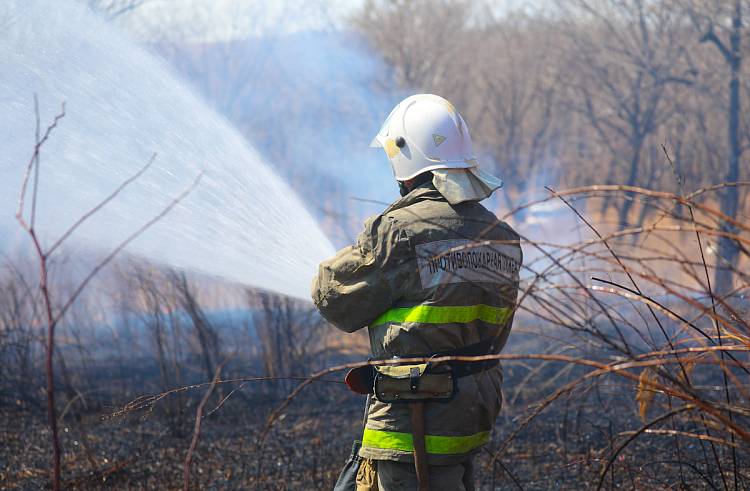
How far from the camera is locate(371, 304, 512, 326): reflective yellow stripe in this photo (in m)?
2.78

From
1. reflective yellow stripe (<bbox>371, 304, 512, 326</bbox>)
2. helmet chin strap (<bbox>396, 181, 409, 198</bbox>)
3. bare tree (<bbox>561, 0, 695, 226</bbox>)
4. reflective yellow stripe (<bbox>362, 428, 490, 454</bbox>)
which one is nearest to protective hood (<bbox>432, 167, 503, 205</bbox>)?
helmet chin strap (<bbox>396, 181, 409, 198</bbox>)

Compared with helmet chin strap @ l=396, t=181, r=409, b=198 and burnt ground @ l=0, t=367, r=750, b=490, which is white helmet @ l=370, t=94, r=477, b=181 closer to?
helmet chin strap @ l=396, t=181, r=409, b=198

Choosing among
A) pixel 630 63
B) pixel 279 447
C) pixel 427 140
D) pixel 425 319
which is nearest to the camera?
pixel 425 319

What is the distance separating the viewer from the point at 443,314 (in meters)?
2.78

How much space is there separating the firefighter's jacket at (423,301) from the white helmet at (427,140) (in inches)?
8.7

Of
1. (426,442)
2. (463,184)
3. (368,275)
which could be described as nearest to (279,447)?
(426,442)

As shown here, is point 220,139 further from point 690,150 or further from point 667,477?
point 690,150

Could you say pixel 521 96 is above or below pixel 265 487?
above

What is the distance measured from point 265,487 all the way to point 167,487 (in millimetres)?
545

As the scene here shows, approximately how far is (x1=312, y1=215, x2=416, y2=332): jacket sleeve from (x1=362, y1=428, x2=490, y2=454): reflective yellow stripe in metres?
0.39

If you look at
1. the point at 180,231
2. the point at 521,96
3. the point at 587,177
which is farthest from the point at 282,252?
the point at 587,177

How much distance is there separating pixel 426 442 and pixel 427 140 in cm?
111

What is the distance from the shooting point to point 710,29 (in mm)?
11484

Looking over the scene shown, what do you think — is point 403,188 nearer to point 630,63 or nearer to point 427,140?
point 427,140
